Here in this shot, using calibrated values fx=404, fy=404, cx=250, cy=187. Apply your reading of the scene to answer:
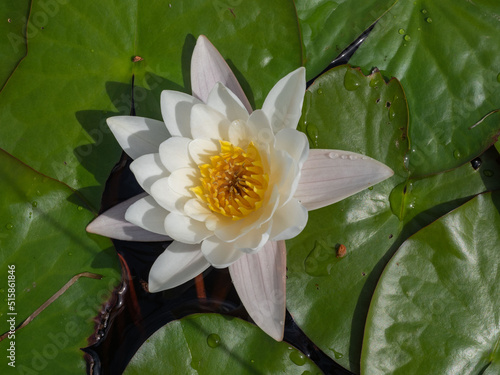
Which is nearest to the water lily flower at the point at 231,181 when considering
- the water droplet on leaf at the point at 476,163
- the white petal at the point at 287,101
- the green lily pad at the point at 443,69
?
the white petal at the point at 287,101

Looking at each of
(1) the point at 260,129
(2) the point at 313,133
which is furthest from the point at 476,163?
(1) the point at 260,129

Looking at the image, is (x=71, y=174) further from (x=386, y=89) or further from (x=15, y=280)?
(x=386, y=89)

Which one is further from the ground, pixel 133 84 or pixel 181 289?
pixel 133 84

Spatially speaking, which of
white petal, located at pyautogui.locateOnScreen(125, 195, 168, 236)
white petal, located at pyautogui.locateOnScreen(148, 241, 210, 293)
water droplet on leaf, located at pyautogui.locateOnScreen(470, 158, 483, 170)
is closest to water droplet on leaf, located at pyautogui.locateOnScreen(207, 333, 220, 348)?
white petal, located at pyautogui.locateOnScreen(148, 241, 210, 293)

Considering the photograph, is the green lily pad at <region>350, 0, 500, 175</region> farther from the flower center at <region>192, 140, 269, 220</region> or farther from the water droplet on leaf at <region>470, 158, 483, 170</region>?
the flower center at <region>192, 140, 269, 220</region>

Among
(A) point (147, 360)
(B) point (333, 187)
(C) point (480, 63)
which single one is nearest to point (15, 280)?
(A) point (147, 360)

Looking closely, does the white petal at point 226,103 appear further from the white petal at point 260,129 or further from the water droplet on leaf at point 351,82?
the water droplet on leaf at point 351,82

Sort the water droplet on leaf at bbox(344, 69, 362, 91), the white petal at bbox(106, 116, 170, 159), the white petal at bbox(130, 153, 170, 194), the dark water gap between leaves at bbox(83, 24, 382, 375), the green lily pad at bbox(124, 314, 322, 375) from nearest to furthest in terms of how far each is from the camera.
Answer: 1. the white petal at bbox(130, 153, 170, 194)
2. the white petal at bbox(106, 116, 170, 159)
3. the green lily pad at bbox(124, 314, 322, 375)
4. the water droplet on leaf at bbox(344, 69, 362, 91)
5. the dark water gap between leaves at bbox(83, 24, 382, 375)
